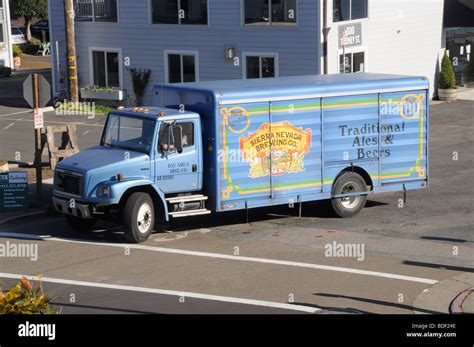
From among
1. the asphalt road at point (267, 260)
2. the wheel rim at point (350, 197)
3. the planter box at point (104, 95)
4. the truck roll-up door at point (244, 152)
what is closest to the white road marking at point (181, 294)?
the asphalt road at point (267, 260)

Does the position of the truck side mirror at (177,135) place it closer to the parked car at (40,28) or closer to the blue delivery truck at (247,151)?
the blue delivery truck at (247,151)

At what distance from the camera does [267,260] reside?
16406mm

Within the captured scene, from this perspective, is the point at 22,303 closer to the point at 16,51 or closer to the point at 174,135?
the point at 174,135

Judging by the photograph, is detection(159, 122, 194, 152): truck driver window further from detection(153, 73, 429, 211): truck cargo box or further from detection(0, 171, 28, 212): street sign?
detection(0, 171, 28, 212): street sign

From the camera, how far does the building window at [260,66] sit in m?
34.7

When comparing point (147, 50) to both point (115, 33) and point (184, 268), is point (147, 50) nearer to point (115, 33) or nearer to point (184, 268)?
point (115, 33)

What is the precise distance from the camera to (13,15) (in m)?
72.0

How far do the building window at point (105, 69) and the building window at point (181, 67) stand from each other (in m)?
2.51

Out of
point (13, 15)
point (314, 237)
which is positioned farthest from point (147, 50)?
point (13, 15)

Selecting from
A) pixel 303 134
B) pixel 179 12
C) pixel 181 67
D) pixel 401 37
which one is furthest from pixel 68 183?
pixel 401 37

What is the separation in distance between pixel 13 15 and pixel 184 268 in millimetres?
60340

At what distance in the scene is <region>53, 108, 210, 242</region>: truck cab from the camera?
17.4 metres

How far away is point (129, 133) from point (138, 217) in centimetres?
194
